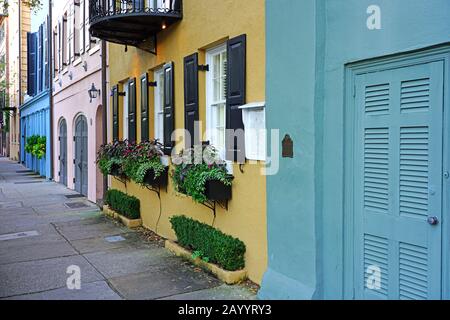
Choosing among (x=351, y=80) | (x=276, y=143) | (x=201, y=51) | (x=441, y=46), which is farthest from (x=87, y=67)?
(x=441, y=46)

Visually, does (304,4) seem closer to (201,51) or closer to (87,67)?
(201,51)

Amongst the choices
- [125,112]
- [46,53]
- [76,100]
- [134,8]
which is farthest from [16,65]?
[134,8]

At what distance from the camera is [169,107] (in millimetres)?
7152

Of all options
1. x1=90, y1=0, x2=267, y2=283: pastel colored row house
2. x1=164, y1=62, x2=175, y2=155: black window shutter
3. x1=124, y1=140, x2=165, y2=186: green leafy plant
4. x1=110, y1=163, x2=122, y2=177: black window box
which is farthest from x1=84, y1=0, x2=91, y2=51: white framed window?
x1=164, y1=62, x2=175, y2=155: black window shutter

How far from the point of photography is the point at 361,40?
12.0ft

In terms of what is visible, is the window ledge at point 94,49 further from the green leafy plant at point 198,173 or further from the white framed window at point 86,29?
the green leafy plant at point 198,173

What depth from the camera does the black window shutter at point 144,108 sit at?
8234 mm

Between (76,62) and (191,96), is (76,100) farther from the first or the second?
(191,96)

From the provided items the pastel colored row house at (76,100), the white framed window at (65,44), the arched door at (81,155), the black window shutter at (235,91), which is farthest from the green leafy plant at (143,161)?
the white framed window at (65,44)

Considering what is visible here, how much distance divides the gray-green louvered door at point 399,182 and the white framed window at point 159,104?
15.7 ft

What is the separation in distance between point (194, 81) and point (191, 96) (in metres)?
0.22

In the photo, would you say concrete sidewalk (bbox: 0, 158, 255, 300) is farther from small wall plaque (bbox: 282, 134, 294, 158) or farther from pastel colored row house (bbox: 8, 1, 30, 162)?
pastel colored row house (bbox: 8, 1, 30, 162)
